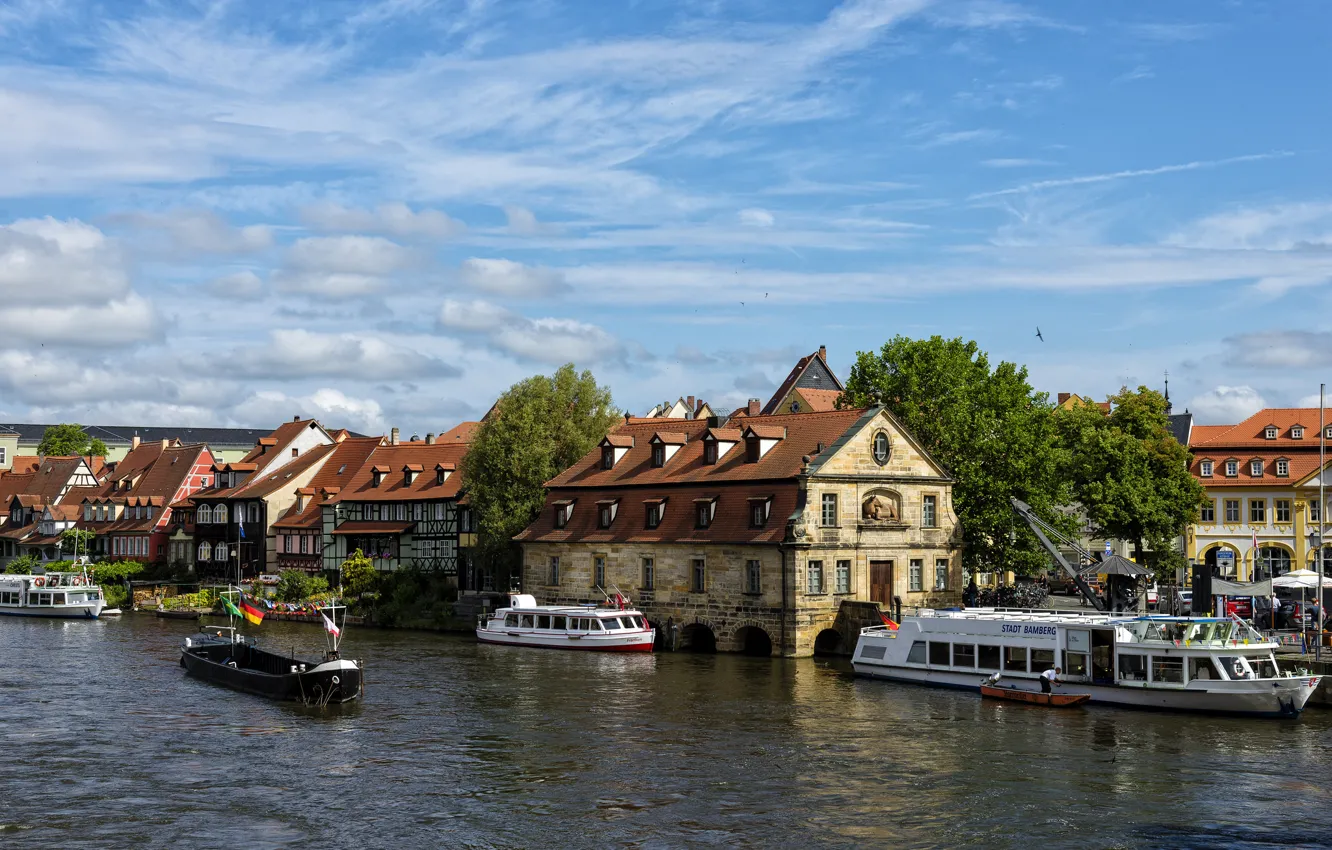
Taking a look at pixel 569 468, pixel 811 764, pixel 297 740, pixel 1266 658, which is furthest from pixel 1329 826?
pixel 569 468

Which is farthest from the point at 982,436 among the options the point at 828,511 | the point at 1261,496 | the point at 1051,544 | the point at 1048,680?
the point at 1261,496

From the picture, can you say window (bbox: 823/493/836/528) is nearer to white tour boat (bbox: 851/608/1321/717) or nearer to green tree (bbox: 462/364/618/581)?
white tour boat (bbox: 851/608/1321/717)

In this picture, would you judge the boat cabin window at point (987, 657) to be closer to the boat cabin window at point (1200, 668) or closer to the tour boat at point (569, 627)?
the boat cabin window at point (1200, 668)

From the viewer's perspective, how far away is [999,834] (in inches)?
1281

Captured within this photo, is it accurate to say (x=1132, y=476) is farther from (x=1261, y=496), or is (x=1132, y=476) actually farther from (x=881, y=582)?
(x=881, y=582)

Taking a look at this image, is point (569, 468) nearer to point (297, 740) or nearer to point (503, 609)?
point (503, 609)

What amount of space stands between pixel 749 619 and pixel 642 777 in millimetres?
28176

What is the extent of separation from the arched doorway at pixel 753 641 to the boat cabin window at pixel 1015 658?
14.0 metres

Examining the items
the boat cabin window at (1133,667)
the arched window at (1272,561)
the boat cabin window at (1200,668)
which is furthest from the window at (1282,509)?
the boat cabin window at (1200,668)

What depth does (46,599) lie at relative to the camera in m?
96.8

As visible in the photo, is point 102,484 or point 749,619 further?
point 102,484

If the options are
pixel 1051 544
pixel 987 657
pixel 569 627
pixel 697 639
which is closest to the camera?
pixel 987 657

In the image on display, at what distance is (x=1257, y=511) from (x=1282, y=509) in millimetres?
1577

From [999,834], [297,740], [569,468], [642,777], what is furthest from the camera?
[569,468]
